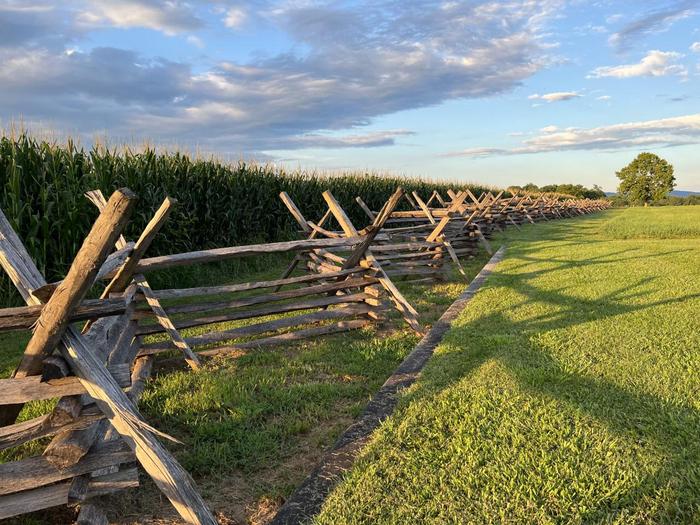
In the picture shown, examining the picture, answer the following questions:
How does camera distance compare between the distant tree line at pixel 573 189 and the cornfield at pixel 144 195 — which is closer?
the cornfield at pixel 144 195

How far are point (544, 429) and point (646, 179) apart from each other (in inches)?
4317

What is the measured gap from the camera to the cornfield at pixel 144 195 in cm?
743

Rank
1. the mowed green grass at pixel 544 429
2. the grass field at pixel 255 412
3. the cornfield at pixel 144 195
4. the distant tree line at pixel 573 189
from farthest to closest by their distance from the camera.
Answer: the distant tree line at pixel 573 189
the cornfield at pixel 144 195
the grass field at pixel 255 412
the mowed green grass at pixel 544 429

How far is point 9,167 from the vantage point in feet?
24.3

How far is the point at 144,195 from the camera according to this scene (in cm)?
949

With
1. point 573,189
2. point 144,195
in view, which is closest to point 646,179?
point 573,189

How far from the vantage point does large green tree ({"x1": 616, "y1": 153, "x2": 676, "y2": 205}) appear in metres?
92.6

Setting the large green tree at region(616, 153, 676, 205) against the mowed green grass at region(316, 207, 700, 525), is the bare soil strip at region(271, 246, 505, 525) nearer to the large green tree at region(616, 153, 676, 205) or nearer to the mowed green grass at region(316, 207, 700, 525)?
the mowed green grass at region(316, 207, 700, 525)

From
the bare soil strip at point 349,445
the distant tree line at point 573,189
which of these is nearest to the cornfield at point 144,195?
the bare soil strip at point 349,445

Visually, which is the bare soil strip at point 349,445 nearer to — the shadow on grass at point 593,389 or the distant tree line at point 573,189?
the shadow on grass at point 593,389

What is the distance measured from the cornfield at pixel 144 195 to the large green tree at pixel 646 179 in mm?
97758

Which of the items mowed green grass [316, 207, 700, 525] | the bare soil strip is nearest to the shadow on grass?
mowed green grass [316, 207, 700, 525]

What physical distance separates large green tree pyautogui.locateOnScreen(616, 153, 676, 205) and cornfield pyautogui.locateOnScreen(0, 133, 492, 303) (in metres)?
97.8

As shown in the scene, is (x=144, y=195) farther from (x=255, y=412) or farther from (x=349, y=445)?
(x=349, y=445)
